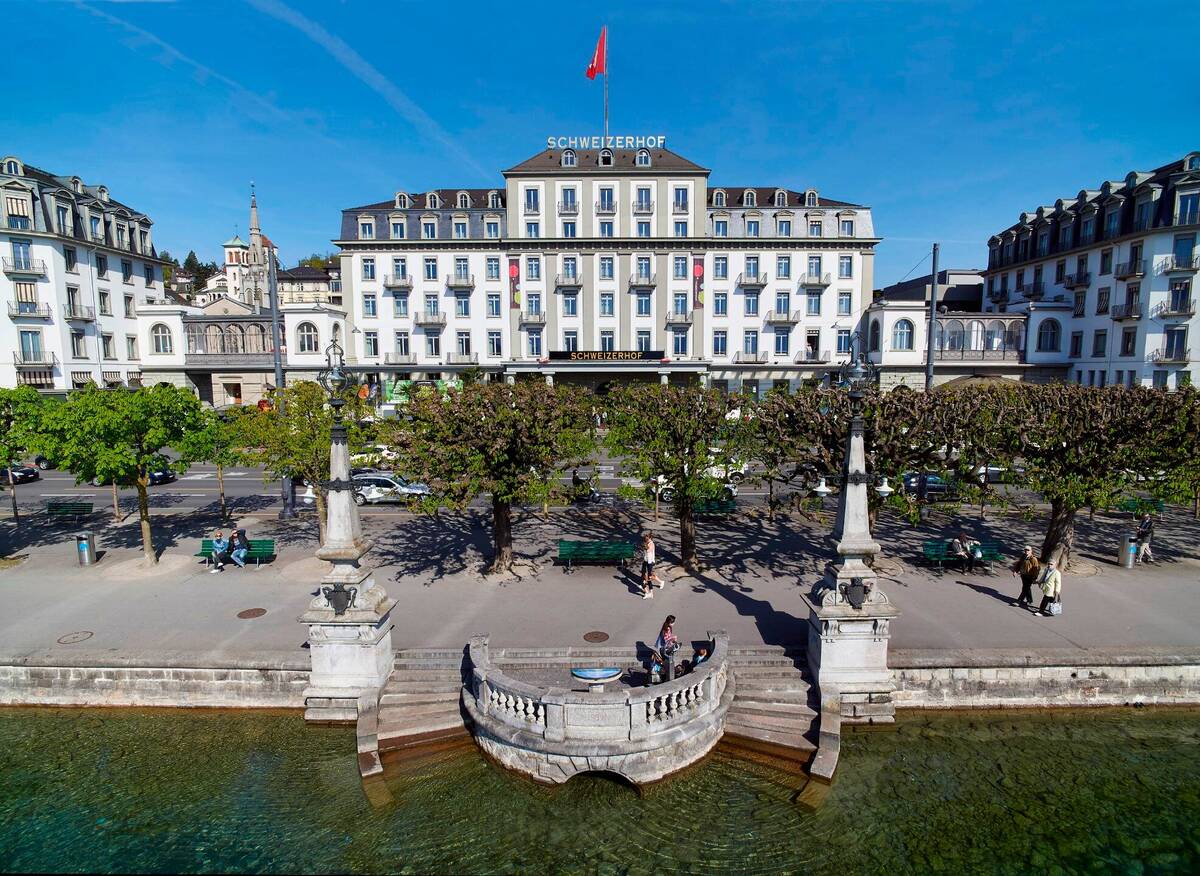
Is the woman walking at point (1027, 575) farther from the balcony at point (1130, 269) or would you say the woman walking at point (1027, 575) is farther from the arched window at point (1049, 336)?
the arched window at point (1049, 336)

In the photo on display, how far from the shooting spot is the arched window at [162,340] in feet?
177

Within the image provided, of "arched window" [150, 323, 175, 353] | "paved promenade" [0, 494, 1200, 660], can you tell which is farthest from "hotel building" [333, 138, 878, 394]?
"paved promenade" [0, 494, 1200, 660]

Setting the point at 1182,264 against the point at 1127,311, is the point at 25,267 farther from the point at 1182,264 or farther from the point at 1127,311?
the point at 1182,264

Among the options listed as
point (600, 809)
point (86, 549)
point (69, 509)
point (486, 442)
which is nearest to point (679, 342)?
point (486, 442)

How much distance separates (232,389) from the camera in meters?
55.7

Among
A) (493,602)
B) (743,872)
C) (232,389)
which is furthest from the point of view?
(232,389)

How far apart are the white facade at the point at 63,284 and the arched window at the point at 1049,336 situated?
68407 millimetres

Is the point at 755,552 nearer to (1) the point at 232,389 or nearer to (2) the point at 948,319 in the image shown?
(2) the point at 948,319

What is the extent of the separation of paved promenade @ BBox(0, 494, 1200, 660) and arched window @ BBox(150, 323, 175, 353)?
118 feet

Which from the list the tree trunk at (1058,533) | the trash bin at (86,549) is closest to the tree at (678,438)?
the tree trunk at (1058,533)

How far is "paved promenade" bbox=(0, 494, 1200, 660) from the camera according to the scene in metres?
14.1

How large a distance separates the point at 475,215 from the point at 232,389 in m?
26.2

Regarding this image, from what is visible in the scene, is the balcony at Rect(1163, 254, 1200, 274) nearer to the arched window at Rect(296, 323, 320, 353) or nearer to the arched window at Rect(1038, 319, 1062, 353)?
the arched window at Rect(1038, 319, 1062, 353)

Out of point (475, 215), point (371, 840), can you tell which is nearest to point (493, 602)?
point (371, 840)
